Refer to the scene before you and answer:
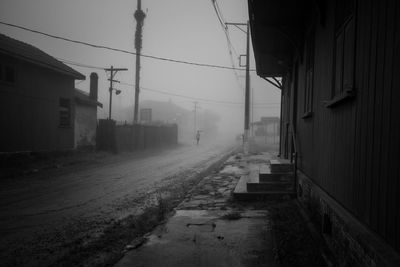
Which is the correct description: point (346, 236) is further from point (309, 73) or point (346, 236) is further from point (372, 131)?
point (309, 73)

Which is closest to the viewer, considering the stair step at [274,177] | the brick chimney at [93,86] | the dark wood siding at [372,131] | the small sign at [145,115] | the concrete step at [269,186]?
the dark wood siding at [372,131]

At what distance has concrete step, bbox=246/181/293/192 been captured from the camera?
7.72 m

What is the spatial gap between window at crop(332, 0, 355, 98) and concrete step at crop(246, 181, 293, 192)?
3.79 metres

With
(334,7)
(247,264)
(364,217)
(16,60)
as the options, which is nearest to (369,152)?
(364,217)

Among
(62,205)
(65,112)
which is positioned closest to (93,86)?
(65,112)

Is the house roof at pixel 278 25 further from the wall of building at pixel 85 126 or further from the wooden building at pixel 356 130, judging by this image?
the wall of building at pixel 85 126

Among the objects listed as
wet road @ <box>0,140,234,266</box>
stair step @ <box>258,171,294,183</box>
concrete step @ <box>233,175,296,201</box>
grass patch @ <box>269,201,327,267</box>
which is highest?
stair step @ <box>258,171,294,183</box>

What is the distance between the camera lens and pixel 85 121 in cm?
2291

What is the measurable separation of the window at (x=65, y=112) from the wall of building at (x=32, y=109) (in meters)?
0.31

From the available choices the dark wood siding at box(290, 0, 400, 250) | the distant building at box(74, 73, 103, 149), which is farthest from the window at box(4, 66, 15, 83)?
the dark wood siding at box(290, 0, 400, 250)

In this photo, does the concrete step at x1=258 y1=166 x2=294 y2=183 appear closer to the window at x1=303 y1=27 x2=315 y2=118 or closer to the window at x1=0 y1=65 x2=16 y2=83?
the window at x1=303 y1=27 x2=315 y2=118

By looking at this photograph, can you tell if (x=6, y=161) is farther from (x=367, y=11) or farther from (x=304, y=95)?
(x=367, y=11)

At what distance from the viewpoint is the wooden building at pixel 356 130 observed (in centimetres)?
236

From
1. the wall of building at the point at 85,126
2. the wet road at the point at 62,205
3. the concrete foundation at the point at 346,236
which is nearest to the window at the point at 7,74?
the wet road at the point at 62,205
